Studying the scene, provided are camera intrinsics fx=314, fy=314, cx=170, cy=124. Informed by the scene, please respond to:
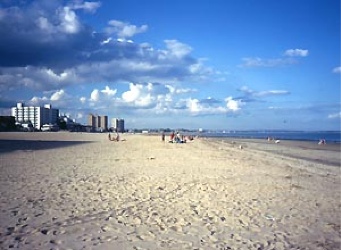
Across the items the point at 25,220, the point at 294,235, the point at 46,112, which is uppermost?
the point at 46,112

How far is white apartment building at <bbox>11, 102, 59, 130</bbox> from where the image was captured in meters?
176

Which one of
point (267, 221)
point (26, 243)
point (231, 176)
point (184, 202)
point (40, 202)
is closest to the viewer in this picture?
point (26, 243)

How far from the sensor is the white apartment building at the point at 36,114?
175875mm

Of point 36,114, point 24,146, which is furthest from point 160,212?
point 36,114

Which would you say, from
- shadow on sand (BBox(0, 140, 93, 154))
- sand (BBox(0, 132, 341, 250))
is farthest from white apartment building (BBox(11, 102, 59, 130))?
sand (BBox(0, 132, 341, 250))

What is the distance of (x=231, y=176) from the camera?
1271 cm

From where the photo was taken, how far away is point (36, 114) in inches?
6939

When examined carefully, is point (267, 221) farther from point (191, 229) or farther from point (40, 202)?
point (40, 202)

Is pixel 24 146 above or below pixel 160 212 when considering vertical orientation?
above

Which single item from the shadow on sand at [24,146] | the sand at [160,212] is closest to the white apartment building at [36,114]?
the shadow on sand at [24,146]

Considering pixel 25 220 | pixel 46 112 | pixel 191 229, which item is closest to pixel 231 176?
pixel 191 229

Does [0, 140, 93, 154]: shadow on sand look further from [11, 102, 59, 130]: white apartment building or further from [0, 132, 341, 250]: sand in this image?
[11, 102, 59, 130]: white apartment building

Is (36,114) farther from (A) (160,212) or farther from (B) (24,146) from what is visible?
(A) (160,212)

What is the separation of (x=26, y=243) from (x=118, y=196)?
359 cm
